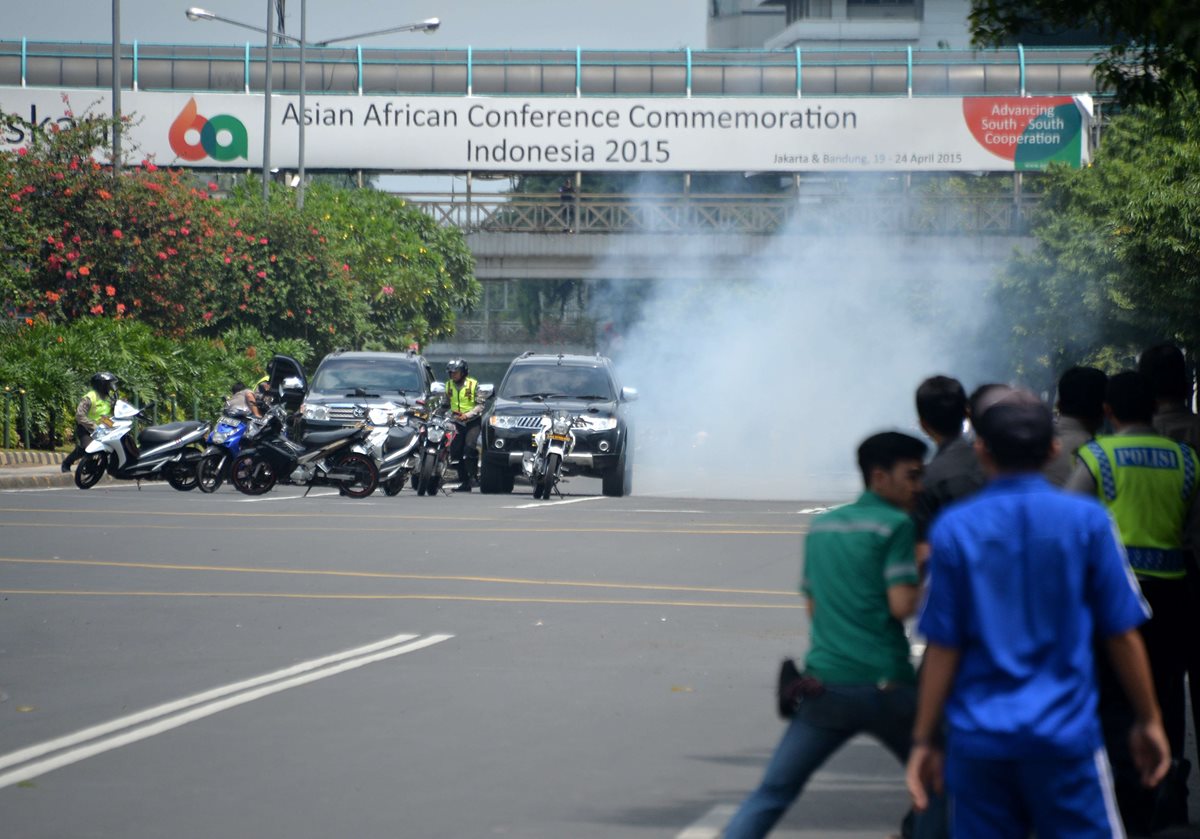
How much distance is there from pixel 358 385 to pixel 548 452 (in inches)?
180

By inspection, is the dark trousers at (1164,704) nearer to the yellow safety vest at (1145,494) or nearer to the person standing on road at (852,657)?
the yellow safety vest at (1145,494)

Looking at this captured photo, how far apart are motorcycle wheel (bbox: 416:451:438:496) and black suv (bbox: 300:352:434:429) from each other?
2085mm

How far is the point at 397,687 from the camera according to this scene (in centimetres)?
961

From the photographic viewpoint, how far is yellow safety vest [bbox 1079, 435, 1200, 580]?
6.59m

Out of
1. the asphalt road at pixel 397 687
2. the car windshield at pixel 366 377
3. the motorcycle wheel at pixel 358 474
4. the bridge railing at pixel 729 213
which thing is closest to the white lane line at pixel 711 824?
the asphalt road at pixel 397 687

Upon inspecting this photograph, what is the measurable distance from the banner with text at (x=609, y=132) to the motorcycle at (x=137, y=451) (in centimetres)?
3971

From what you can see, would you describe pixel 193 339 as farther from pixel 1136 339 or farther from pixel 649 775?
pixel 649 775

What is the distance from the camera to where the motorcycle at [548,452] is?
84.3 ft

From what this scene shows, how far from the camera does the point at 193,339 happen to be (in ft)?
129

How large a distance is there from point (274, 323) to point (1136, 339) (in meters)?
18.8

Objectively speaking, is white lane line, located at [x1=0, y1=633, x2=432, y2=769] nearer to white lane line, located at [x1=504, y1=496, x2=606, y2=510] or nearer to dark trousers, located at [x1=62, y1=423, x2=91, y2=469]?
white lane line, located at [x1=504, y1=496, x2=606, y2=510]

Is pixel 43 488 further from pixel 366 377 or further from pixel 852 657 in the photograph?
pixel 852 657

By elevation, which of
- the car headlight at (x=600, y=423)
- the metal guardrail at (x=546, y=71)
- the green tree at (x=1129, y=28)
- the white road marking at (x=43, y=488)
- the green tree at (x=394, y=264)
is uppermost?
the metal guardrail at (x=546, y=71)

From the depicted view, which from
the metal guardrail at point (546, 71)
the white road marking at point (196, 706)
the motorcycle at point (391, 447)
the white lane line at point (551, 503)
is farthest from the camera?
the metal guardrail at point (546, 71)
